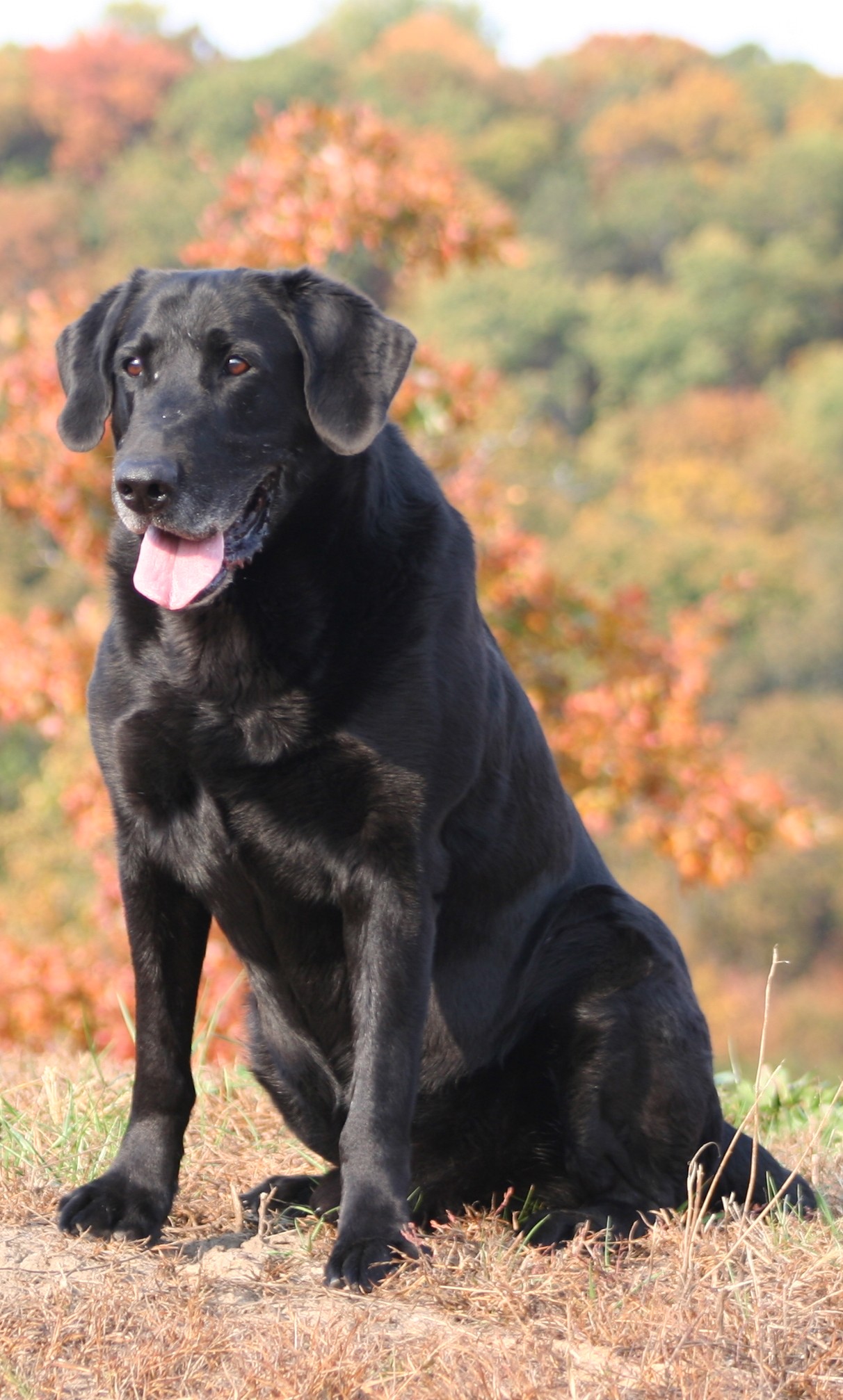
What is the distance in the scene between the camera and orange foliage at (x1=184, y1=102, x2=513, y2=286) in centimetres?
809

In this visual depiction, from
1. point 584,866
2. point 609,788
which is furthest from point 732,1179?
point 609,788

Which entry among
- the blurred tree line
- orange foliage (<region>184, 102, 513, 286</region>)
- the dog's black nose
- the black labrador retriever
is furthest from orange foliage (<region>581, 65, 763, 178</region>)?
the dog's black nose

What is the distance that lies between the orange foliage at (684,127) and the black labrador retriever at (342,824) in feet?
201

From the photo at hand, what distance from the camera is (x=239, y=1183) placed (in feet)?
10.4

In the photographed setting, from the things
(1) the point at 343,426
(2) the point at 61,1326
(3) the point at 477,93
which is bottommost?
(2) the point at 61,1326

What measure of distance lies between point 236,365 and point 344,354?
199 mm

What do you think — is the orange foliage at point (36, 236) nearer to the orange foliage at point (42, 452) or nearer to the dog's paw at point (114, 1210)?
the orange foliage at point (42, 452)

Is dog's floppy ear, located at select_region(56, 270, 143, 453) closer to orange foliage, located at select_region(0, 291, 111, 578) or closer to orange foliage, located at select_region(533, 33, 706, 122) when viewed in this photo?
orange foliage, located at select_region(0, 291, 111, 578)

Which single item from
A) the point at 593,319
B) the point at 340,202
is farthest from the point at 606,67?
the point at 340,202

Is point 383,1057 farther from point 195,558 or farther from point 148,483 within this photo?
point 148,483

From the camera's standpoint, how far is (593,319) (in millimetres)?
52906

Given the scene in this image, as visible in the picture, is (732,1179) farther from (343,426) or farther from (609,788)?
(609,788)

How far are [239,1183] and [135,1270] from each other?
2.46 ft

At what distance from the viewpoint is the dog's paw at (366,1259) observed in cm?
241
